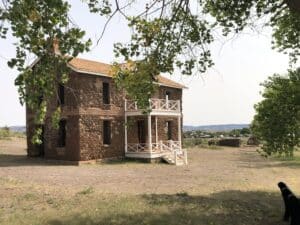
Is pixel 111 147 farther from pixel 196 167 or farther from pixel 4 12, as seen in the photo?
pixel 4 12

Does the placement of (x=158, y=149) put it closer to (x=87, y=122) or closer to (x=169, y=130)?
(x=169, y=130)

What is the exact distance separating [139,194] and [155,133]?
1926 cm

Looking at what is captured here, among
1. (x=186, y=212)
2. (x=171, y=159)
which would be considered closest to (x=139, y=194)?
(x=186, y=212)

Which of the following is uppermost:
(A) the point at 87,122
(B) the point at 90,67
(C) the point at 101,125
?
(B) the point at 90,67

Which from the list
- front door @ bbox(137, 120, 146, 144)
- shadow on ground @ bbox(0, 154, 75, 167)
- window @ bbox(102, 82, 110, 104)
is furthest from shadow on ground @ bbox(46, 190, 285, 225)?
front door @ bbox(137, 120, 146, 144)

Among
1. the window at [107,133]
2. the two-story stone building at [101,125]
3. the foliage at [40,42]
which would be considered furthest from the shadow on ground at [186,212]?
the window at [107,133]

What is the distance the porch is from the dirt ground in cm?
160

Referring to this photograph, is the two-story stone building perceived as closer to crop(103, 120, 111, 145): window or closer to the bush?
crop(103, 120, 111, 145): window

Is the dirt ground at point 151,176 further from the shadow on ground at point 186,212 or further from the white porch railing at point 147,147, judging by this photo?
the shadow on ground at point 186,212

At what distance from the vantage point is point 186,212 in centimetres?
1327

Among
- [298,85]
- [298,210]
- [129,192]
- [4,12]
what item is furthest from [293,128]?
[4,12]

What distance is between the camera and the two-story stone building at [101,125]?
101 ft

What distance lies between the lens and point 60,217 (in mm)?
12070

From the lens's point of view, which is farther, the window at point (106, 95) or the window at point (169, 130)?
the window at point (169, 130)
